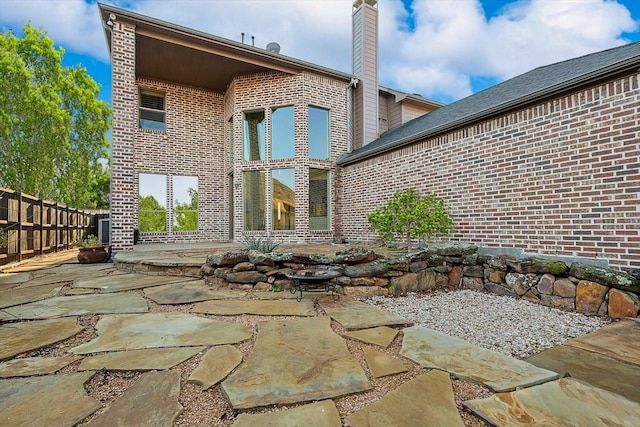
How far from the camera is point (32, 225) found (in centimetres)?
720

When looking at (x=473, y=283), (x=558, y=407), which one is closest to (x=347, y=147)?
(x=473, y=283)

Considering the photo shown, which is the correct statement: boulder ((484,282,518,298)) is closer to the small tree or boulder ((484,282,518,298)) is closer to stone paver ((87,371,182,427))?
the small tree

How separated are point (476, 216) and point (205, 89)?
8.93 m

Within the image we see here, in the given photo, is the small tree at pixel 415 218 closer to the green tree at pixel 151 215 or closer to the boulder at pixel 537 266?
the boulder at pixel 537 266

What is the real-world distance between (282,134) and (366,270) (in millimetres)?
5980

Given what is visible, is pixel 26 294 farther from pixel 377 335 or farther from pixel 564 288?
pixel 564 288

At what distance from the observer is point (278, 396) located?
62.8 inches

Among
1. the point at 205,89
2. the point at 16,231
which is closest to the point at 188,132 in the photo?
the point at 205,89

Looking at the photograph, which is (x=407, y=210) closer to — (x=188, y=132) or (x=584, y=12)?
(x=584, y=12)

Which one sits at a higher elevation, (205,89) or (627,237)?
(205,89)

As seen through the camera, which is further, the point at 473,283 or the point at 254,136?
the point at 254,136

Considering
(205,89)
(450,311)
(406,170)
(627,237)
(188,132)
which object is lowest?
(450,311)

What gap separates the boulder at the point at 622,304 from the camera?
10.2ft

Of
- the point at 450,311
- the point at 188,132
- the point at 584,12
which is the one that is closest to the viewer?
the point at 450,311
